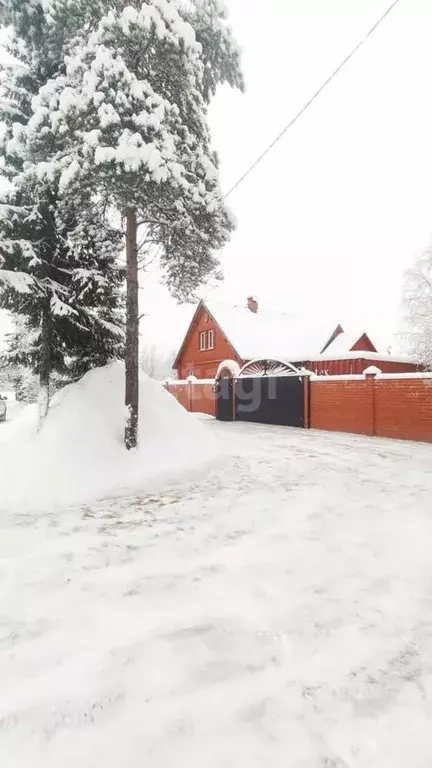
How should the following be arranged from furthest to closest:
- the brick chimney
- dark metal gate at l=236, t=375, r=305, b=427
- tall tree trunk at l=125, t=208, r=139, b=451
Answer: the brick chimney, dark metal gate at l=236, t=375, r=305, b=427, tall tree trunk at l=125, t=208, r=139, b=451

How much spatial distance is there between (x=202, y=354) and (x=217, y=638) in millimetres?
24822

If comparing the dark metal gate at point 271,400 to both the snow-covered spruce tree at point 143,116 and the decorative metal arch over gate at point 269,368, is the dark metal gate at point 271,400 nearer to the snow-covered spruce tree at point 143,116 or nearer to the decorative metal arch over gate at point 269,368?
the decorative metal arch over gate at point 269,368

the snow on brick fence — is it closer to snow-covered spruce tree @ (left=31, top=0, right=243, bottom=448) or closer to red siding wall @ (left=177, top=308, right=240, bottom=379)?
red siding wall @ (left=177, top=308, right=240, bottom=379)

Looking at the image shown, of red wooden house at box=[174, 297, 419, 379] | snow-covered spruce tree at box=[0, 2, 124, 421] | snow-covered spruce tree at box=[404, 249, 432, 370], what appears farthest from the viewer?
red wooden house at box=[174, 297, 419, 379]

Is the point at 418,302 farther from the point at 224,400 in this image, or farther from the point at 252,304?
the point at 252,304

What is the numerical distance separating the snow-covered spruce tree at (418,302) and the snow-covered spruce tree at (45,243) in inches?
459

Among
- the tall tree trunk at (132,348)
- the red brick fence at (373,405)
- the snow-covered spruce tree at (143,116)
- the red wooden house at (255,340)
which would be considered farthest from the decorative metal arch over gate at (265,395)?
the tall tree trunk at (132,348)

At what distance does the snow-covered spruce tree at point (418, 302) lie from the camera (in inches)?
591

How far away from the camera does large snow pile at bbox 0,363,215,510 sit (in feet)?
19.1

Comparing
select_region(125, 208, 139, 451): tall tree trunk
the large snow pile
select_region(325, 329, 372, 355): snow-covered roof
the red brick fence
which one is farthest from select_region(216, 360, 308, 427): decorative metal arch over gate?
select_region(125, 208, 139, 451): tall tree trunk

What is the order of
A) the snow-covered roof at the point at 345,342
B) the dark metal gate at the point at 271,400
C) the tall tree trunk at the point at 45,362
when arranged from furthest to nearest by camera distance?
1. the snow-covered roof at the point at 345,342
2. the dark metal gate at the point at 271,400
3. the tall tree trunk at the point at 45,362

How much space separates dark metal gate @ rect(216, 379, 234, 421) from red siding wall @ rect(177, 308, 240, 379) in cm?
413

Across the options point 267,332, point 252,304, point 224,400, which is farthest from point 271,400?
point 252,304

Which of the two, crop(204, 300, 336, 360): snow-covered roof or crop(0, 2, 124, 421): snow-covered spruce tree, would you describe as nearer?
crop(0, 2, 124, 421): snow-covered spruce tree
